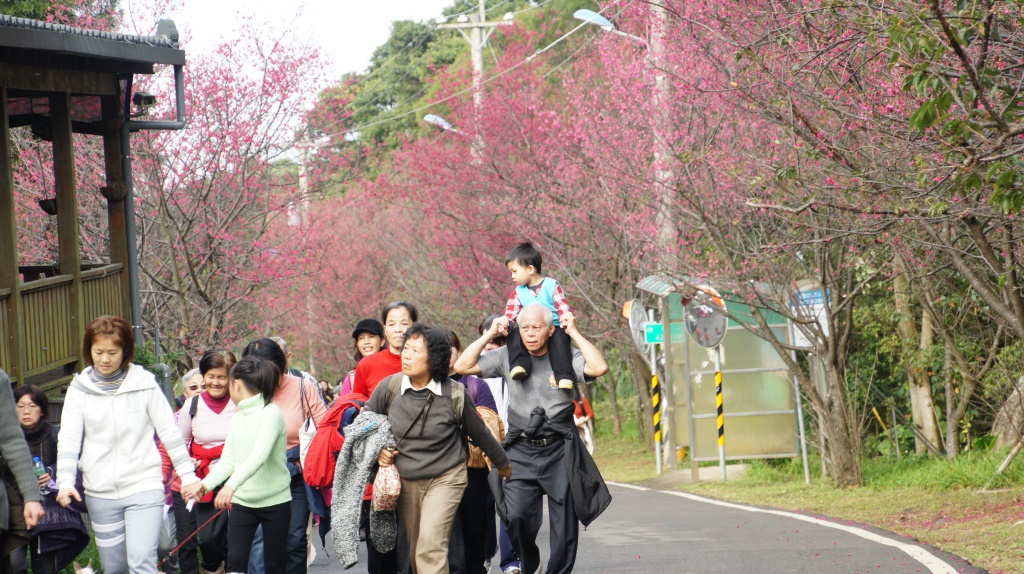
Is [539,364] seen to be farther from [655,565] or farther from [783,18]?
[783,18]

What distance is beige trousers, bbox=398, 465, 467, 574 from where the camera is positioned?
692cm

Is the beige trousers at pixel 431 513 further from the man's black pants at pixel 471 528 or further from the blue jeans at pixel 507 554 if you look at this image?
the blue jeans at pixel 507 554

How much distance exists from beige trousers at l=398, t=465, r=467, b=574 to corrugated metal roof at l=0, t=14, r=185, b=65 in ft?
17.6

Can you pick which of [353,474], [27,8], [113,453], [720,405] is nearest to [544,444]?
[353,474]

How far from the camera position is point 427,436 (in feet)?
23.0

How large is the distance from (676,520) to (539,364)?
555 centimetres

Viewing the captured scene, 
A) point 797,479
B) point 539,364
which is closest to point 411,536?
point 539,364

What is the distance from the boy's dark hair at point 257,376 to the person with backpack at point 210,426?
2.62 feet

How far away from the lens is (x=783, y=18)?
1112cm

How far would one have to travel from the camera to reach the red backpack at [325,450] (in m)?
7.42

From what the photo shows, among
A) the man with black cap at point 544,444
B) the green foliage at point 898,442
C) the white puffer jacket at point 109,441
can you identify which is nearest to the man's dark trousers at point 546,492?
the man with black cap at point 544,444

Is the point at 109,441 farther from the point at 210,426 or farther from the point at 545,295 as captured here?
the point at 545,295

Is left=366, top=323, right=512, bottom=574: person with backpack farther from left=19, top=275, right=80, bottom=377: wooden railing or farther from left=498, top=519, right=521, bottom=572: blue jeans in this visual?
left=19, top=275, right=80, bottom=377: wooden railing

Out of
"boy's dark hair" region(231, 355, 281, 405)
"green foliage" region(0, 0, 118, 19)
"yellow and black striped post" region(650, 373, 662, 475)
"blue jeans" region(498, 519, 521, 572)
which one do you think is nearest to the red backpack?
"boy's dark hair" region(231, 355, 281, 405)
